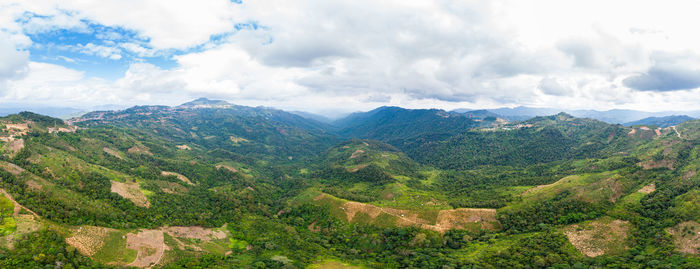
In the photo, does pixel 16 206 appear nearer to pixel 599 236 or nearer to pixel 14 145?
pixel 14 145

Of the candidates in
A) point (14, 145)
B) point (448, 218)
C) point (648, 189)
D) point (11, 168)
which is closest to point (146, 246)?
point (11, 168)

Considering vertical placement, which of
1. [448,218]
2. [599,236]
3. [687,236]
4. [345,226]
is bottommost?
[345,226]

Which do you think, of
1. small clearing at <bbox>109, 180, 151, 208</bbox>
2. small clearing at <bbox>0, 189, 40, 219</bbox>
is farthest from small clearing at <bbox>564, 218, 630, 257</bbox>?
small clearing at <bbox>0, 189, 40, 219</bbox>

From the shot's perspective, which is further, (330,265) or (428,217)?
(428,217)

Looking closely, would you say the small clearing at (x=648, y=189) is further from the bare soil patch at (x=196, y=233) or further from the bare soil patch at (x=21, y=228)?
the bare soil patch at (x=21, y=228)

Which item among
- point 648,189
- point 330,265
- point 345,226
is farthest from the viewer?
point 345,226

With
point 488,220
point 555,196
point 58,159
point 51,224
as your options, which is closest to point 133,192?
point 58,159

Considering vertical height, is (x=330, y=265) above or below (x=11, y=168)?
below
